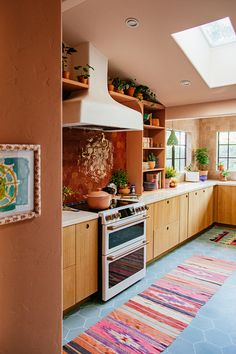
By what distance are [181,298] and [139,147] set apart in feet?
6.81

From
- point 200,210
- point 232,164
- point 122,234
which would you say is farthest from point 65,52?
point 232,164

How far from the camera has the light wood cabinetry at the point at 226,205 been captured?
18.3 ft

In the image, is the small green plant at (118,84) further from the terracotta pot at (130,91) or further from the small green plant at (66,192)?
the small green plant at (66,192)

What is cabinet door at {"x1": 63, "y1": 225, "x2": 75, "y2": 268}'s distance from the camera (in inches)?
96.7

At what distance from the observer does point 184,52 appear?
3.33 metres

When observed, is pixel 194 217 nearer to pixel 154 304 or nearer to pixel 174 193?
pixel 174 193

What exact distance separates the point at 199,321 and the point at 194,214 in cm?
248

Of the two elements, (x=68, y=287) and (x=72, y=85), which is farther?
(x=72, y=85)

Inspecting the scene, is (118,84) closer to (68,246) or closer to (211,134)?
(68,246)

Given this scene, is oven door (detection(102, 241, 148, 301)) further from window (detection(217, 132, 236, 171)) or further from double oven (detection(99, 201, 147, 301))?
window (detection(217, 132, 236, 171))

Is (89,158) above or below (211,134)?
below

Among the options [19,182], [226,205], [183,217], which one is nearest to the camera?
[19,182]

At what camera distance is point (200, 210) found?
509cm

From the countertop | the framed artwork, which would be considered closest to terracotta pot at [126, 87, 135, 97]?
the countertop
